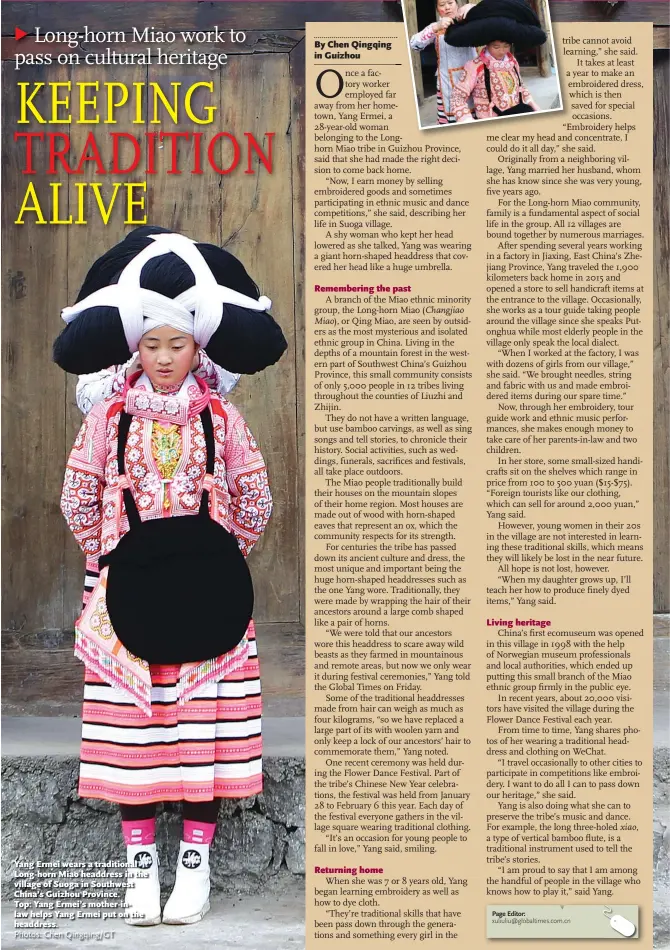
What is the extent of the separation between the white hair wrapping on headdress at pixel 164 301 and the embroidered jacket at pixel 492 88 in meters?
0.70


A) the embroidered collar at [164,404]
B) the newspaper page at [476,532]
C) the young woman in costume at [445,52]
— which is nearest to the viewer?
the newspaper page at [476,532]

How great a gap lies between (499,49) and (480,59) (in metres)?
0.05

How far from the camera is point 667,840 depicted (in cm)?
330

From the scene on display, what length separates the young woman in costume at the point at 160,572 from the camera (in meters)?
3.06

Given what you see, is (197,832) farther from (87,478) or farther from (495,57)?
(495,57)

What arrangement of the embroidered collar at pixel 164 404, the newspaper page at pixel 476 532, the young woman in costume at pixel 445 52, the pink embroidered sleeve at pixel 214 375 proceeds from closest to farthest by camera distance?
the newspaper page at pixel 476 532 < the young woman in costume at pixel 445 52 < the embroidered collar at pixel 164 404 < the pink embroidered sleeve at pixel 214 375

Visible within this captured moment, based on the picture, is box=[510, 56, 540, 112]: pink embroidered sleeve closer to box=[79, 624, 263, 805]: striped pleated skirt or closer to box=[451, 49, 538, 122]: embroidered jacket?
box=[451, 49, 538, 122]: embroidered jacket

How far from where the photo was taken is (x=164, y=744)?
308 centimetres

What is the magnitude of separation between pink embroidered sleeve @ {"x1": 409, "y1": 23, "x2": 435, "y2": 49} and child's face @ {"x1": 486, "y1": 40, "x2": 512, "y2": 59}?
0.14 metres

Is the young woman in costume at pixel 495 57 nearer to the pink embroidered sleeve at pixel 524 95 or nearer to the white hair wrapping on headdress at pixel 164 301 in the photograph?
the pink embroidered sleeve at pixel 524 95

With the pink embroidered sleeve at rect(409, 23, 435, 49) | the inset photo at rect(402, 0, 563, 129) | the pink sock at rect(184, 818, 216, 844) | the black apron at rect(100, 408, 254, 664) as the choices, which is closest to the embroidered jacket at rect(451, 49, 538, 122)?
the inset photo at rect(402, 0, 563, 129)

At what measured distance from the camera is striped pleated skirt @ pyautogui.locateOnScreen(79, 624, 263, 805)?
3.06 meters

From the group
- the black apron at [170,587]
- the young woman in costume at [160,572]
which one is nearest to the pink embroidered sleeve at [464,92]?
the young woman in costume at [160,572]

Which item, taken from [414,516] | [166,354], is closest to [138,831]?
[414,516]
